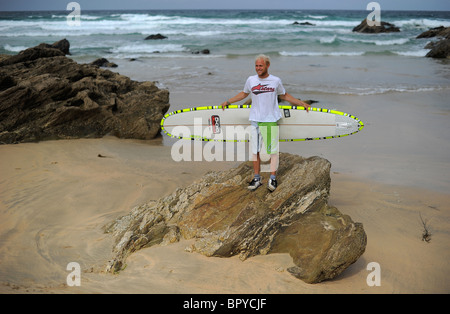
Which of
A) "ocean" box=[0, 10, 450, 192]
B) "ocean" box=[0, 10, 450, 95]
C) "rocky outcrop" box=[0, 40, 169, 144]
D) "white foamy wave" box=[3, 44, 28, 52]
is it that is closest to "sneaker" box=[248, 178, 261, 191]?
"ocean" box=[0, 10, 450, 192]

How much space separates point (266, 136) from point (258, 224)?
4.09 feet

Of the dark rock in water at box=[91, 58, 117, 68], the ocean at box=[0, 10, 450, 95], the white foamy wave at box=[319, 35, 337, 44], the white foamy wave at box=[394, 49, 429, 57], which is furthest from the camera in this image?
the white foamy wave at box=[319, 35, 337, 44]

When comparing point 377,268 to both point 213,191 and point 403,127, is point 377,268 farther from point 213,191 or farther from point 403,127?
point 403,127

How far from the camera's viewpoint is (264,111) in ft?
17.6

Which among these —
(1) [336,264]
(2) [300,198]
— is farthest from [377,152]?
(1) [336,264]

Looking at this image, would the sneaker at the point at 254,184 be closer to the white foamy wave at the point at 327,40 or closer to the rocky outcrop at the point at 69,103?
the rocky outcrop at the point at 69,103

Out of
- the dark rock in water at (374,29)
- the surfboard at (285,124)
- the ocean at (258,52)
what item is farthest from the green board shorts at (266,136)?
the dark rock in water at (374,29)

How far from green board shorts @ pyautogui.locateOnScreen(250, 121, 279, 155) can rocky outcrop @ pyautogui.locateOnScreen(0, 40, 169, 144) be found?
4.89 m

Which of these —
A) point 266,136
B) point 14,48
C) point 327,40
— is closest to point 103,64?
point 14,48

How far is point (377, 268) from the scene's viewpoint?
15.9 feet

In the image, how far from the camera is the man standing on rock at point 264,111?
526cm

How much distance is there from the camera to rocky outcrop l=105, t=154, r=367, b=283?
14.7ft

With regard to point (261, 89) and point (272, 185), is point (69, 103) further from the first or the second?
point (272, 185)

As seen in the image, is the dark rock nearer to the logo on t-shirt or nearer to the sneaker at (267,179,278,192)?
the logo on t-shirt
